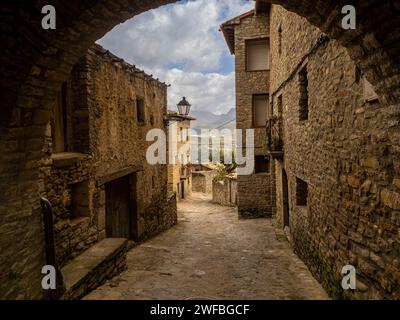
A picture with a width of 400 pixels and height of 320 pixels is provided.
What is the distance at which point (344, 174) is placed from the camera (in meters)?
4.29

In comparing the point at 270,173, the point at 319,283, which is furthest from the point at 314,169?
the point at 270,173

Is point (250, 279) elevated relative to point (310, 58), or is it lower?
lower

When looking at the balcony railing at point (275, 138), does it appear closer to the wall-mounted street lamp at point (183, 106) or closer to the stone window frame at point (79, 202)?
the wall-mounted street lamp at point (183, 106)

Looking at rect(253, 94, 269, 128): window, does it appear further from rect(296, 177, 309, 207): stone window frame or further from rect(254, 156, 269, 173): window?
rect(296, 177, 309, 207): stone window frame

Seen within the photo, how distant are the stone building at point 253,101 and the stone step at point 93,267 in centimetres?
865

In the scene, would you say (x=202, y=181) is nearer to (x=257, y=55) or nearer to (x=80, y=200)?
(x=257, y=55)

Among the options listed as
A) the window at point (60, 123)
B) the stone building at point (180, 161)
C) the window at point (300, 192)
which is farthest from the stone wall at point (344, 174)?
the stone building at point (180, 161)

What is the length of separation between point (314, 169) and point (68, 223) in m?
4.34

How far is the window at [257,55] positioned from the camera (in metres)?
14.1

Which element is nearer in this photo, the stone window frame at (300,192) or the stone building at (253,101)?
the stone window frame at (300,192)

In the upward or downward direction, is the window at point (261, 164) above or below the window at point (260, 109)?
below

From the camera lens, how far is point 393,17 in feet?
7.43

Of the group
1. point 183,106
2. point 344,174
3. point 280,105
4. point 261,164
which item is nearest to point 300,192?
point 344,174

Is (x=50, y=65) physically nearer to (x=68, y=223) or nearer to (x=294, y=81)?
(x=68, y=223)
